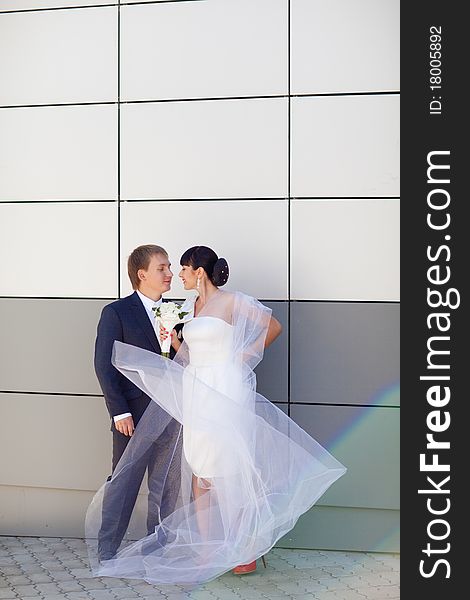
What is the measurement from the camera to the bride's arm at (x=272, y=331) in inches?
215

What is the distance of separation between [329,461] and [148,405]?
3.40 ft

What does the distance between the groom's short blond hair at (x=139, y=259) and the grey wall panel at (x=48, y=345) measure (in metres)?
0.50

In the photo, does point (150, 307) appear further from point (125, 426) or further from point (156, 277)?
point (125, 426)

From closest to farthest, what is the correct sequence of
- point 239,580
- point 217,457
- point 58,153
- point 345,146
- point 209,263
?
point 217,457
point 239,580
point 209,263
point 345,146
point 58,153

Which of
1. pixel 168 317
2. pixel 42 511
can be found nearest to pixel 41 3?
pixel 168 317

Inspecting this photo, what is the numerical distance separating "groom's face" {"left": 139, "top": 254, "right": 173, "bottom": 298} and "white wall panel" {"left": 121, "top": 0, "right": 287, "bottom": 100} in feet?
3.59

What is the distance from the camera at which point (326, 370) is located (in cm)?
584

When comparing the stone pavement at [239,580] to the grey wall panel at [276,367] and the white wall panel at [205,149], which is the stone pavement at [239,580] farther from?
the white wall panel at [205,149]

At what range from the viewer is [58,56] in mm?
6203

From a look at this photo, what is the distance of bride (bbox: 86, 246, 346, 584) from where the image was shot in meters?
5.19

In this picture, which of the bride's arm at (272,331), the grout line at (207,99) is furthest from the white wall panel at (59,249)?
the bride's arm at (272,331)

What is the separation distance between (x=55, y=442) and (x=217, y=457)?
1455 mm

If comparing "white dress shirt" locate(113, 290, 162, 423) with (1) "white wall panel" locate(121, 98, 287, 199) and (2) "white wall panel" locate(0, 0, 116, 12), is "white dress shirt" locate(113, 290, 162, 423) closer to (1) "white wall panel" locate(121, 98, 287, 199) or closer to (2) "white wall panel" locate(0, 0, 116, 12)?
(1) "white wall panel" locate(121, 98, 287, 199)

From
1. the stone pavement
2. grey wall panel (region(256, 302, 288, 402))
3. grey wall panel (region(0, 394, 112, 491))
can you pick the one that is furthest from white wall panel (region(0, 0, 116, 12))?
the stone pavement
